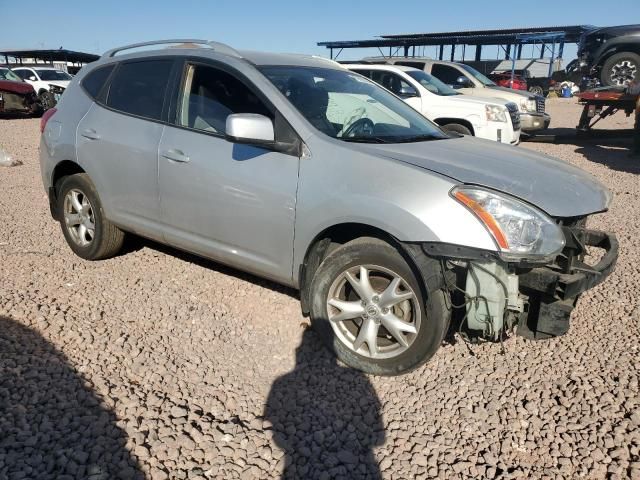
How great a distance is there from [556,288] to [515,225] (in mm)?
365

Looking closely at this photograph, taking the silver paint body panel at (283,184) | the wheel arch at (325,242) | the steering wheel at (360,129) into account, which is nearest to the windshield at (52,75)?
the silver paint body panel at (283,184)

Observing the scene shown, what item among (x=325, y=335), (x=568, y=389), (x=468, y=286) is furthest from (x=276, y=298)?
(x=568, y=389)

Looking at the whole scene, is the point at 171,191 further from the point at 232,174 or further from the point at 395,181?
the point at 395,181

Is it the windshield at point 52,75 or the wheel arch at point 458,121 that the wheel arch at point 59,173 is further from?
the windshield at point 52,75

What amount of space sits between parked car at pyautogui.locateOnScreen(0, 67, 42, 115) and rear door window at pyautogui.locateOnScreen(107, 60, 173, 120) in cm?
1580

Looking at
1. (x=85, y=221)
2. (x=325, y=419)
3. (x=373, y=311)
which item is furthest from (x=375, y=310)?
(x=85, y=221)

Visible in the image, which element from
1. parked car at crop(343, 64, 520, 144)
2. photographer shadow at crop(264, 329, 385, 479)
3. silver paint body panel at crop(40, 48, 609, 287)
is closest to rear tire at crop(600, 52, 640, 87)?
parked car at crop(343, 64, 520, 144)

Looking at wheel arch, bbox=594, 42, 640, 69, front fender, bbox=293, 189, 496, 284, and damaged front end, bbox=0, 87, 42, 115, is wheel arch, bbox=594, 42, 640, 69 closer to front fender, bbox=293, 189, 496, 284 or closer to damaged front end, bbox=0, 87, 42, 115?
front fender, bbox=293, 189, 496, 284

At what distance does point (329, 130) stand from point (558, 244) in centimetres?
149

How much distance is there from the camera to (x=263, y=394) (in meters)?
2.86

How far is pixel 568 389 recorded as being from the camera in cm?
295

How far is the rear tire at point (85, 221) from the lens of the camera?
174 inches

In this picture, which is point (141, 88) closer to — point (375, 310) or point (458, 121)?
point (375, 310)

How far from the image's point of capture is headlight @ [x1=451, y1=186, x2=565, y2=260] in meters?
2.56
